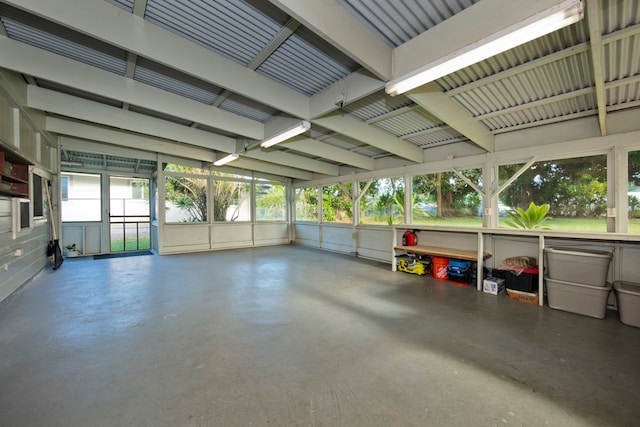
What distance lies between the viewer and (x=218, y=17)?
7.75 ft

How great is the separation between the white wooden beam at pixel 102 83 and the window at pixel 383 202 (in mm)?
4158

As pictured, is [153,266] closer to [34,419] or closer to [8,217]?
[8,217]

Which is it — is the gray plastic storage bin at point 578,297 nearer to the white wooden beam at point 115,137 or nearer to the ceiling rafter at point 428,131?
the ceiling rafter at point 428,131

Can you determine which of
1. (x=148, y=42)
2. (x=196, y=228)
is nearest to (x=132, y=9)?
(x=148, y=42)

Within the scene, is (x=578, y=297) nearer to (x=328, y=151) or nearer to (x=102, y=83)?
(x=328, y=151)

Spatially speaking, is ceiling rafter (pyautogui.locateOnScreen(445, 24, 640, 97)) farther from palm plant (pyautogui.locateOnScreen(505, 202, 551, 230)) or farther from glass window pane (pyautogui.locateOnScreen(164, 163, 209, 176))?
glass window pane (pyautogui.locateOnScreen(164, 163, 209, 176))

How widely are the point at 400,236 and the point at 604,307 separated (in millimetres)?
3721

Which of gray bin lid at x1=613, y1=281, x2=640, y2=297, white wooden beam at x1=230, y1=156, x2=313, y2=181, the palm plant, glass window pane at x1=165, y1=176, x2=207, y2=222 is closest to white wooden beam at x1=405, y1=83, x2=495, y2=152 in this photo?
the palm plant

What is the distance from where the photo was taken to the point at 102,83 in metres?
3.28

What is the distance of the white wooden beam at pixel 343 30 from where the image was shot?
6.47 feet

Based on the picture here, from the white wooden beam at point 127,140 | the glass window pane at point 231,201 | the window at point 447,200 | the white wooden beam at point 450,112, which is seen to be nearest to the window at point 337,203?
the window at point 447,200

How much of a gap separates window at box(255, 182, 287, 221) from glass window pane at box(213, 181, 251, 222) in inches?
15.8

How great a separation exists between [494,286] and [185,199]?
846 cm

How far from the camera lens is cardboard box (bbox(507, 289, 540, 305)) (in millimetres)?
3697
